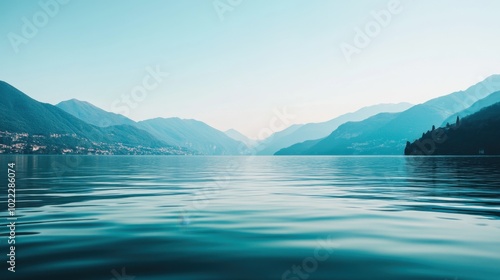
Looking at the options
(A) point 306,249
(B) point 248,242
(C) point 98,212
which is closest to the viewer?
(A) point 306,249

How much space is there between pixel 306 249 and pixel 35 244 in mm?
9188

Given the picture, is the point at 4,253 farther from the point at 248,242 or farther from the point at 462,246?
the point at 462,246

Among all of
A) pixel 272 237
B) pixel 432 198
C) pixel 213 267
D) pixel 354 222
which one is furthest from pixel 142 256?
pixel 432 198

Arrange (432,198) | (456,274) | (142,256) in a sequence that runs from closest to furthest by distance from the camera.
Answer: (456,274), (142,256), (432,198)

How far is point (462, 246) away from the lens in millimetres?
12531

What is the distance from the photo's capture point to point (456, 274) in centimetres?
948

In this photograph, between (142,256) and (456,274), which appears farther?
(142,256)

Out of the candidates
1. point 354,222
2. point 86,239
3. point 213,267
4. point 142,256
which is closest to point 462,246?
point 354,222

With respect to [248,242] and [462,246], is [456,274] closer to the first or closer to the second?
[462,246]

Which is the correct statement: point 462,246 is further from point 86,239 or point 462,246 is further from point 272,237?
point 86,239

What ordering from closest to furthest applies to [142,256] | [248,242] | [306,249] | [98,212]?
[142,256] → [306,249] → [248,242] → [98,212]

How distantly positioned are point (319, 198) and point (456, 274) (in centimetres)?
1803

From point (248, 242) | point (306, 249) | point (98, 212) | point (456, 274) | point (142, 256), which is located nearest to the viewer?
point (456, 274)

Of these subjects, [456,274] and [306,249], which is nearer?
[456,274]
